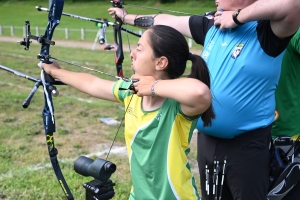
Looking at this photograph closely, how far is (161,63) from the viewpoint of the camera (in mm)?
2059

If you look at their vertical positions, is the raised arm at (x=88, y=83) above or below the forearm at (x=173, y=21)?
below

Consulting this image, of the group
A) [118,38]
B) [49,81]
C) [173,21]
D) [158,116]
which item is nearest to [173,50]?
[158,116]

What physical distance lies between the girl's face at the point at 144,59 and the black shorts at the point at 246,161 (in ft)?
2.36

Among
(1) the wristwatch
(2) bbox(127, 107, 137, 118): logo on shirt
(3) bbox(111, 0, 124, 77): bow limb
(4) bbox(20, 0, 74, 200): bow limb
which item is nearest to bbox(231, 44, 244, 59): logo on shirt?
(1) the wristwatch

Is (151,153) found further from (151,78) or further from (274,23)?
(274,23)

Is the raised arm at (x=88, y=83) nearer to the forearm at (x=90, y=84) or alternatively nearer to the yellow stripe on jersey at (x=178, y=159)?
the forearm at (x=90, y=84)

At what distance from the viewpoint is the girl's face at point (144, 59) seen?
2066 mm

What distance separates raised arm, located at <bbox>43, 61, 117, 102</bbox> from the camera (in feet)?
7.73

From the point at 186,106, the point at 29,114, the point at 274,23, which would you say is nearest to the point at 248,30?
the point at 274,23

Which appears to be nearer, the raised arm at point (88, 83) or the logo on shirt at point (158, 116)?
the logo on shirt at point (158, 116)

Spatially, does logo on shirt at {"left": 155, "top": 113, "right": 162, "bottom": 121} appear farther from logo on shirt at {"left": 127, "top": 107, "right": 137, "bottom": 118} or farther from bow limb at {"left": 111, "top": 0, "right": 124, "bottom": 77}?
bow limb at {"left": 111, "top": 0, "right": 124, "bottom": 77}

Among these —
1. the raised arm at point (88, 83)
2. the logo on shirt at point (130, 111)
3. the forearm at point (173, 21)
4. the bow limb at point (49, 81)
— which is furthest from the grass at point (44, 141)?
the logo on shirt at point (130, 111)

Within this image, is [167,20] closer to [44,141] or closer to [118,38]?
[118,38]

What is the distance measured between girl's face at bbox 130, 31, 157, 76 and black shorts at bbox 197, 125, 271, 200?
0.72 m
